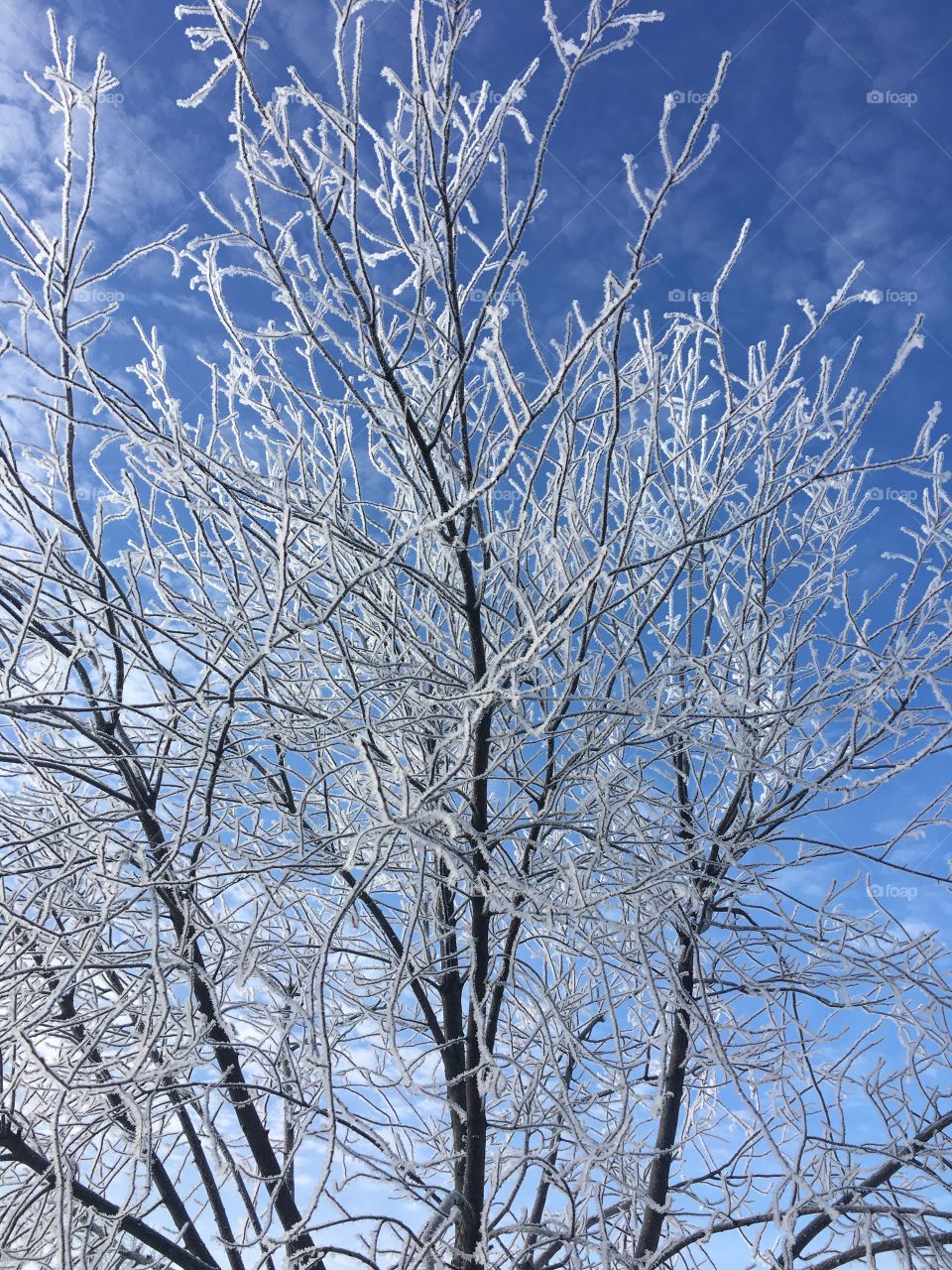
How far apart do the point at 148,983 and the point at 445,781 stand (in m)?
1.29

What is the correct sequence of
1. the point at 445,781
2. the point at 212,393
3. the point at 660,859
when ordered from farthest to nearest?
the point at 212,393
the point at 660,859
the point at 445,781

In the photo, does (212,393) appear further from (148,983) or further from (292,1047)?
(292,1047)

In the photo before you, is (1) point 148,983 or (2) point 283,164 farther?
(1) point 148,983

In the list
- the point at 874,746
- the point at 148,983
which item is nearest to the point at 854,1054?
the point at 874,746

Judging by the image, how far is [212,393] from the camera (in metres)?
3.33

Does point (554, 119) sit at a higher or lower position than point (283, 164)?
higher

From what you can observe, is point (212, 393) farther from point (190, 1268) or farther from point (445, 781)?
point (190, 1268)

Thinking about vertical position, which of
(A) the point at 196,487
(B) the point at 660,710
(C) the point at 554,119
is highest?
(C) the point at 554,119

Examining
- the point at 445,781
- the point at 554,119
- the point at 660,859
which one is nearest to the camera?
the point at 554,119

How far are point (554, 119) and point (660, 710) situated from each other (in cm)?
155

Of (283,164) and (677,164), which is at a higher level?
(677,164)

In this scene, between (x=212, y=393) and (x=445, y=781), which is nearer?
(x=445, y=781)

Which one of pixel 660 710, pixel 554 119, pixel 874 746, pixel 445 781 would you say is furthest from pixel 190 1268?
pixel 554 119

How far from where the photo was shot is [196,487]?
8.22ft
